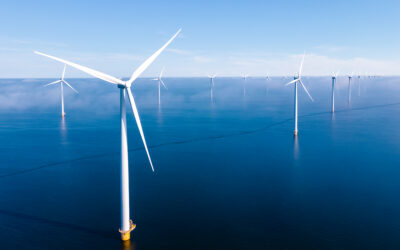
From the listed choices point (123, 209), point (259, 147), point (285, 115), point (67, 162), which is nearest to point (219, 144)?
point (259, 147)

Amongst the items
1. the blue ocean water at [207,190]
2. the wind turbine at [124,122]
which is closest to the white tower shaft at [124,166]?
the wind turbine at [124,122]

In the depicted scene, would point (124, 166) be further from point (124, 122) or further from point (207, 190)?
point (207, 190)

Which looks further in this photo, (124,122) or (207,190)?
(207,190)

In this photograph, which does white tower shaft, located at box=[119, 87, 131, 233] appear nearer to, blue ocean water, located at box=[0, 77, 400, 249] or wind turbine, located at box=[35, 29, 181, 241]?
wind turbine, located at box=[35, 29, 181, 241]

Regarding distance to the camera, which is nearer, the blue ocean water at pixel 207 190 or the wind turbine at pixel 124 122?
the wind turbine at pixel 124 122

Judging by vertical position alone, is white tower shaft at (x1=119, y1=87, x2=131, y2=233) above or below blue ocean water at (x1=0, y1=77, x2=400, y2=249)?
above

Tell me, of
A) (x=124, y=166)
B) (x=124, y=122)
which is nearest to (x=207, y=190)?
(x=124, y=166)

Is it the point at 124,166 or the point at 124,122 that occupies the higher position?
the point at 124,122

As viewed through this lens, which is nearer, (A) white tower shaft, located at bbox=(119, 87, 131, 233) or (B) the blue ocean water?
(A) white tower shaft, located at bbox=(119, 87, 131, 233)

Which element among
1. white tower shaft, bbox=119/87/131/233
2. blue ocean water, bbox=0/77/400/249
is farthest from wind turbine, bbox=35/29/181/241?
blue ocean water, bbox=0/77/400/249

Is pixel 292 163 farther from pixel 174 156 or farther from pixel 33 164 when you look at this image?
pixel 33 164

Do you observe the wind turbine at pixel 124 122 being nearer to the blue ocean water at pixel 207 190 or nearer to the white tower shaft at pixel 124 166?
the white tower shaft at pixel 124 166

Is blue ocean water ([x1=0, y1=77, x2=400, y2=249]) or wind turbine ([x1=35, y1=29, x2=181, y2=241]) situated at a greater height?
wind turbine ([x1=35, y1=29, x2=181, y2=241])
